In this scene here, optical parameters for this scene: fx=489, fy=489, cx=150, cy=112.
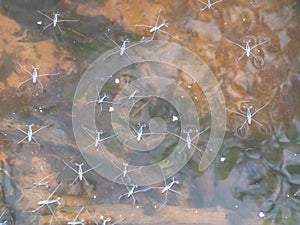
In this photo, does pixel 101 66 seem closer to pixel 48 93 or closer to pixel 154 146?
pixel 48 93

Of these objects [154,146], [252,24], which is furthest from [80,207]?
[252,24]

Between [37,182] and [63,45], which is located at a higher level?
[63,45]

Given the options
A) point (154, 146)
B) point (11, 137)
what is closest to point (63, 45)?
point (11, 137)

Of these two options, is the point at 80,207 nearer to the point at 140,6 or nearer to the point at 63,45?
the point at 63,45

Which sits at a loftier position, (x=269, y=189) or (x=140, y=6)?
(x=140, y=6)

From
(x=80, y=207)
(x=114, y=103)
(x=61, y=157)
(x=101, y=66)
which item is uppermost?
(x=101, y=66)

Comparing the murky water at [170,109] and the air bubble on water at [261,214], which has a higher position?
the murky water at [170,109]

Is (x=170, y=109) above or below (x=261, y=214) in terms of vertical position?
above
